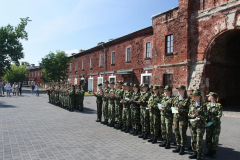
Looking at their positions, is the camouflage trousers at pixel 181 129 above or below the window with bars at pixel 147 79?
below

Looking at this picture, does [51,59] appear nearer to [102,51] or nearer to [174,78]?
[102,51]

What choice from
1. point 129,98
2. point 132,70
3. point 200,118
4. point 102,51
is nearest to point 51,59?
point 102,51

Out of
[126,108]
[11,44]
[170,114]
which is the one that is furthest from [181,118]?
[11,44]

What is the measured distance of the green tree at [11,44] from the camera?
35562mm

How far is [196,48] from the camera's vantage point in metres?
14.0

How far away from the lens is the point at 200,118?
480 centimetres

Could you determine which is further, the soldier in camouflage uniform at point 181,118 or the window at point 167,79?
the window at point 167,79

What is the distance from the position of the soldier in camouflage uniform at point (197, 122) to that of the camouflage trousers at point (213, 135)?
0.43 meters

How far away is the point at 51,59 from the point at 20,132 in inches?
1120

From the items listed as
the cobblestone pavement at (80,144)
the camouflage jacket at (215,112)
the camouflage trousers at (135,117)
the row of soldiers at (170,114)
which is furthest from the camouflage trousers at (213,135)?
the camouflage trousers at (135,117)

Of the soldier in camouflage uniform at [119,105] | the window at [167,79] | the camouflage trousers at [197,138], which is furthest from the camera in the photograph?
the window at [167,79]

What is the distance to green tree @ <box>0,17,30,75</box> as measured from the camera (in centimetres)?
3556

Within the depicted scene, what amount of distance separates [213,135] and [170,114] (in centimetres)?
115

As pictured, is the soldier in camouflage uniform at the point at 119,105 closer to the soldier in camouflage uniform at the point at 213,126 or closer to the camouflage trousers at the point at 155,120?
the camouflage trousers at the point at 155,120
